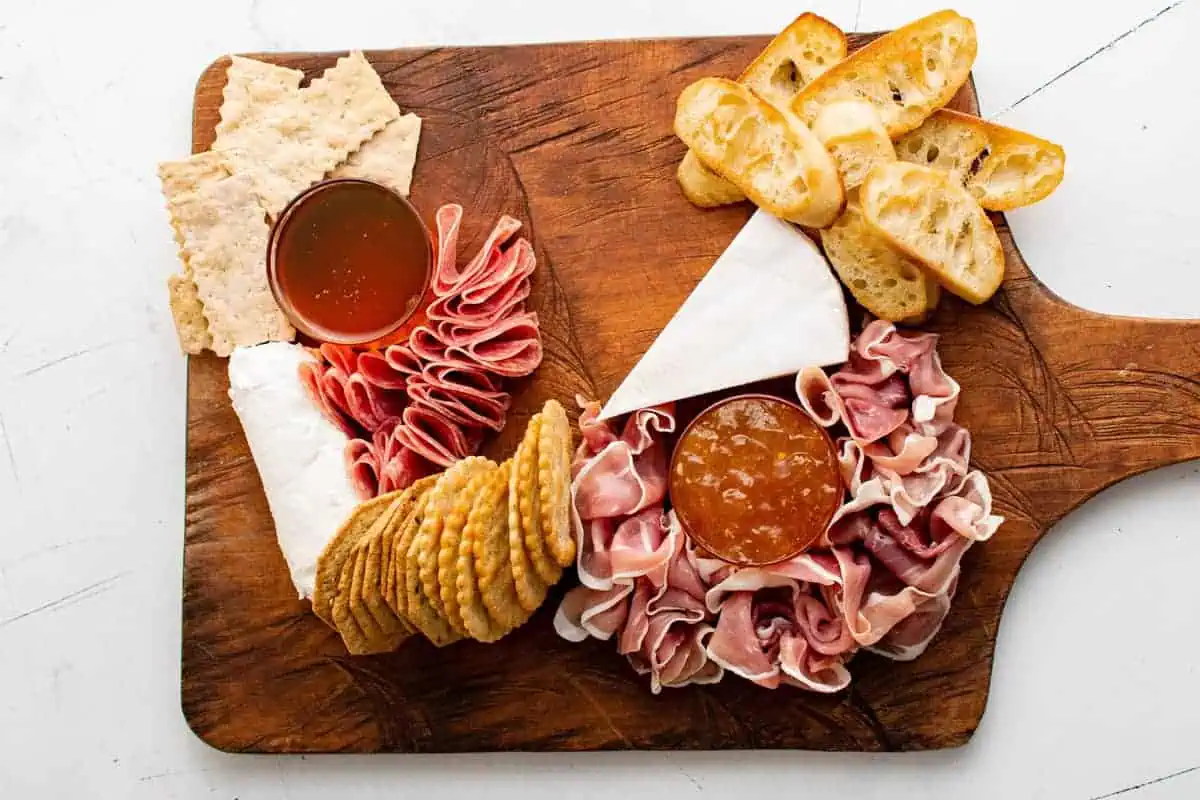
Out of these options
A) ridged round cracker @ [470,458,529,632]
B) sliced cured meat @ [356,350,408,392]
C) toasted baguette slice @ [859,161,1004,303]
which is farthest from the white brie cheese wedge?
toasted baguette slice @ [859,161,1004,303]

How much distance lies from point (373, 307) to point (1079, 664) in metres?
2.01

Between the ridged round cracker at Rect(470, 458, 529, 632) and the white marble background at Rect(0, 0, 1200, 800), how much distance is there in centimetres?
55

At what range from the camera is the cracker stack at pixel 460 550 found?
2377mm

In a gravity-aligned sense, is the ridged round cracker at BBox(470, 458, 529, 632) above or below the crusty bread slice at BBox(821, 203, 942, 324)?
below

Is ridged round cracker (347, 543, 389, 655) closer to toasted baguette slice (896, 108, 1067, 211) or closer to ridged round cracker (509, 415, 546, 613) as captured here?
ridged round cracker (509, 415, 546, 613)

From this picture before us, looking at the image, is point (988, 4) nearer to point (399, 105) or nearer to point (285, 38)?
point (399, 105)

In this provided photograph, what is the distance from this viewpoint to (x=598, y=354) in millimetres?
2748

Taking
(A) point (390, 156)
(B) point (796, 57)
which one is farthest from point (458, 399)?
(B) point (796, 57)

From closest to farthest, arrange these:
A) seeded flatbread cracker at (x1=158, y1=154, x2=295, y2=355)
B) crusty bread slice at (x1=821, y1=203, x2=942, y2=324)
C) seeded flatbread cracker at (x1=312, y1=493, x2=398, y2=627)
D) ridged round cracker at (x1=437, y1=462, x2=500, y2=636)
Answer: ridged round cracker at (x1=437, y1=462, x2=500, y2=636)
seeded flatbread cracker at (x1=312, y1=493, x2=398, y2=627)
crusty bread slice at (x1=821, y1=203, x2=942, y2=324)
seeded flatbread cracker at (x1=158, y1=154, x2=295, y2=355)

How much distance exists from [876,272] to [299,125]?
1.49 metres

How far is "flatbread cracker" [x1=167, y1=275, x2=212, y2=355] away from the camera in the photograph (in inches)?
108

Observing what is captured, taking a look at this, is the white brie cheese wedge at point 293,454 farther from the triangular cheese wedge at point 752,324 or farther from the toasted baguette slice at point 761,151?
the toasted baguette slice at point 761,151

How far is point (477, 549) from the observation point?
2357 mm

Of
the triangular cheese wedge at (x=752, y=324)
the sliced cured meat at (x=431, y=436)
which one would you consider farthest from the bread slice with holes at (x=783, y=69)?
the sliced cured meat at (x=431, y=436)
